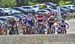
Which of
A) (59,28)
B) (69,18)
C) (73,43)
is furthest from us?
(69,18)

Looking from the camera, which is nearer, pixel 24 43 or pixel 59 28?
pixel 24 43

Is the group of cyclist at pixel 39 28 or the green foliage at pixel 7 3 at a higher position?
the group of cyclist at pixel 39 28

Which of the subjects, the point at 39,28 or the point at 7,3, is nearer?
the point at 39,28

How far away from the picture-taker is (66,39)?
11.6 metres

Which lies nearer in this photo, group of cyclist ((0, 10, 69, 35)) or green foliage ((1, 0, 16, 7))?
group of cyclist ((0, 10, 69, 35))

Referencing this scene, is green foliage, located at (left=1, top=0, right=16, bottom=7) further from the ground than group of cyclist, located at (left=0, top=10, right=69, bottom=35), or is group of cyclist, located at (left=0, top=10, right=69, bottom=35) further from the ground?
group of cyclist, located at (left=0, top=10, right=69, bottom=35)

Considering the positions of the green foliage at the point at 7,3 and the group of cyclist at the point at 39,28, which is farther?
the green foliage at the point at 7,3

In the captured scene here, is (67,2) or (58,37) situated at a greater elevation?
(58,37)

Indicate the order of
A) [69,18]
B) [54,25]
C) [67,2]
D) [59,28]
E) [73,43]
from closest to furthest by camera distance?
[73,43] < [59,28] < [54,25] < [69,18] < [67,2]

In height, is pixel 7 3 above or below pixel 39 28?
below

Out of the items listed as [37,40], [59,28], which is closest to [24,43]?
[37,40]

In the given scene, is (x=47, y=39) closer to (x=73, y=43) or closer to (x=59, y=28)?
(x=73, y=43)

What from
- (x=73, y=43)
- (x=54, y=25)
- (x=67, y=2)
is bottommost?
(x=67, y=2)

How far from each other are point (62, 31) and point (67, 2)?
41.6 meters
